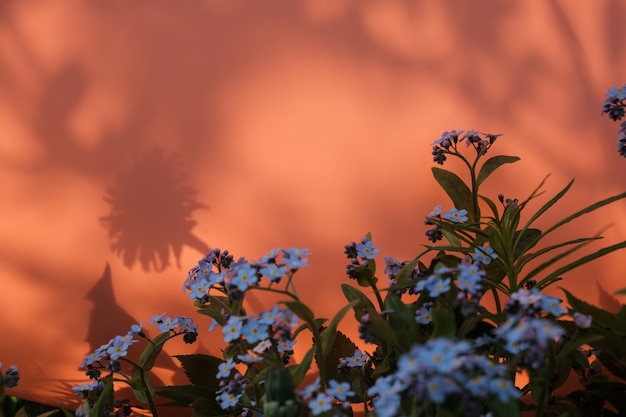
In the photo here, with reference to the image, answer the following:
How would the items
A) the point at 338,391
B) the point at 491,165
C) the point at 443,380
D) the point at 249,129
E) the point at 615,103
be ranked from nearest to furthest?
1. the point at 443,380
2. the point at 338,391
3. the point at 615,103
4. the point at 491,165
5. the point at 249,129

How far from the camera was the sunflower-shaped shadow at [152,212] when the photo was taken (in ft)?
5.36

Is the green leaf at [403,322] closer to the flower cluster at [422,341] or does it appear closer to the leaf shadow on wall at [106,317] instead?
the flower cluster at [422,341]

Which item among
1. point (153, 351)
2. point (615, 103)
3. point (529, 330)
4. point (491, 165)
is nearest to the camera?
point (529, 330)

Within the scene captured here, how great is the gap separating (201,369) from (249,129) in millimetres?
500

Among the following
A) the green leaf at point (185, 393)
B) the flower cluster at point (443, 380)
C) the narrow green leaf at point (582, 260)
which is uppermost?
the narrow green leaf at point (582, 260)

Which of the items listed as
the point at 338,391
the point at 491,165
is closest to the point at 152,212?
the point at 491,165

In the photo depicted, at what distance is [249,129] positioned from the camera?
1.62m

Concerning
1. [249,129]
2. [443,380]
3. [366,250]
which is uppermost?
[249,129]

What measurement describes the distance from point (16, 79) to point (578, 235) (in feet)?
3.97

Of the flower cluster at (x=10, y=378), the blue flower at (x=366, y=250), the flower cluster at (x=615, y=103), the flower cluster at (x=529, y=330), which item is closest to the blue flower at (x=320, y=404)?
the flower cluster at (x=529, y=330)

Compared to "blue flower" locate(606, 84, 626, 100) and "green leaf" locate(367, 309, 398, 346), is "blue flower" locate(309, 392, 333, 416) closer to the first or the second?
"green leaf" locate(367, 309, 398, 346)

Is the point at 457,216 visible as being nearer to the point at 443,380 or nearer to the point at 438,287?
the point at 438,287

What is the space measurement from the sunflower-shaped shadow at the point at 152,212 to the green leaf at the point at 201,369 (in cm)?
29

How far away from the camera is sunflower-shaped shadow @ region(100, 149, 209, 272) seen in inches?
64.3
